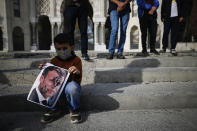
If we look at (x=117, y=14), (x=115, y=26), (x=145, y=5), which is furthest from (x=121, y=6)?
(x=145, y=5)

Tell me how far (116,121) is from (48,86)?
0.75 metres

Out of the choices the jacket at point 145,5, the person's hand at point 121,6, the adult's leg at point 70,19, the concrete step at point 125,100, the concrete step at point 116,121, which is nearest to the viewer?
the concrete step at point 116,121

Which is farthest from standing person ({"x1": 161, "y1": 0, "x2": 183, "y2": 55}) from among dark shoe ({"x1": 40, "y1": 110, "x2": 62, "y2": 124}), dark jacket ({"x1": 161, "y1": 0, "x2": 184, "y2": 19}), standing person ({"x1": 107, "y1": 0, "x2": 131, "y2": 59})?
dark shoe ({"x1": 40, "y1": 110, "x2": 62, "y2": 124})

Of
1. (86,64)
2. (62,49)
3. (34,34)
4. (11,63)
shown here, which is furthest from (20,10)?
(62,49)

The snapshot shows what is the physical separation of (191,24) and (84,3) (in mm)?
6269

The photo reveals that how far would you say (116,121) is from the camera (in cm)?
141

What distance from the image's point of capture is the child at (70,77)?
1.43 metres

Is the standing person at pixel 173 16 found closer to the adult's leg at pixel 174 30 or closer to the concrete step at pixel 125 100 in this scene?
the adult's leg at pixel 174 30

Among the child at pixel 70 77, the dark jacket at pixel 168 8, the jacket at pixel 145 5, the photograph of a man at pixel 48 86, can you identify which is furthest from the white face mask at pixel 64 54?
the dark jacket at pixel 168 8

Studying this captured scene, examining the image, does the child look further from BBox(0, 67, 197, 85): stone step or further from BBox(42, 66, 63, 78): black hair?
BBox(0, 67, 197, 85): stone step

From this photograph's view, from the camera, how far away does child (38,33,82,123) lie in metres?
1.43

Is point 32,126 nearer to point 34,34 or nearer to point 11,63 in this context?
point 11,63

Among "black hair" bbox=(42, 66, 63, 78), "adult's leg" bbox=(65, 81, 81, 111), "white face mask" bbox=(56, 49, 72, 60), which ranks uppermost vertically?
"white face mask" bbox=(56, 49, 72, 60)

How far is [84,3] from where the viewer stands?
2.78 metres
